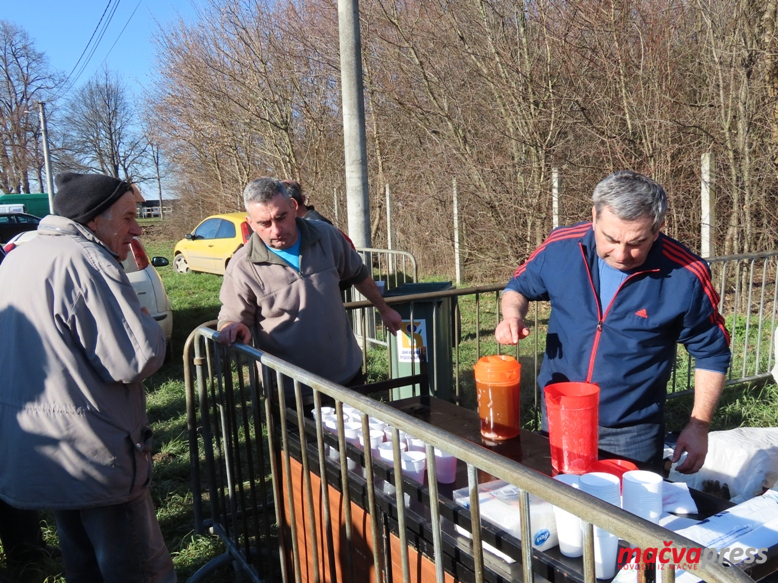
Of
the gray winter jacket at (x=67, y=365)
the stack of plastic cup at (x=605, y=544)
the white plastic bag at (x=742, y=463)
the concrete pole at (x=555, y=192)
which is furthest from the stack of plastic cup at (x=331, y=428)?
the concrete pole at (x=555, y=192)

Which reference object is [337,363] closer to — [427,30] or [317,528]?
[317,528]

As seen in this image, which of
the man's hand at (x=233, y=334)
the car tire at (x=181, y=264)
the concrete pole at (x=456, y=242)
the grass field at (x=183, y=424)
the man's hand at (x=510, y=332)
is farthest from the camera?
the car tire at (x=181, y=264)

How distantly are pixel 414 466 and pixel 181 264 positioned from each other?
50.8 ft

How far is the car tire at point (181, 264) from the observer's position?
1625 cm

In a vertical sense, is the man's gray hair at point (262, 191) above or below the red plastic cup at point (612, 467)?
above

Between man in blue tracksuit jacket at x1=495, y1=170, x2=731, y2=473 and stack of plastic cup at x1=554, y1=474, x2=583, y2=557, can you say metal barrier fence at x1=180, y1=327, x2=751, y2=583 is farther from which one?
man in blue tracksuit jacket at x1=495, y1=170, x2=731, y2=473

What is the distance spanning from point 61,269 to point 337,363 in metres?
1.45

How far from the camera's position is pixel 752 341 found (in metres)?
6.48

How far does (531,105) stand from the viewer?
8.95m

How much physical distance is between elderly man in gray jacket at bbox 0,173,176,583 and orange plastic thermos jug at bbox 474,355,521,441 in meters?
1.13

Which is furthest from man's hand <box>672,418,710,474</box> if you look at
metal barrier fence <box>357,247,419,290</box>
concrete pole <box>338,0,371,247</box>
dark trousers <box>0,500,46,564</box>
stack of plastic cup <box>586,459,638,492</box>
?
concrete pole <box>338,0,371,247</box>

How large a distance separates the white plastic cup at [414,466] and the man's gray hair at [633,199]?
1.05 metres

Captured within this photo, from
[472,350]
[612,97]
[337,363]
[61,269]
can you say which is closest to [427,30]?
[612,97]

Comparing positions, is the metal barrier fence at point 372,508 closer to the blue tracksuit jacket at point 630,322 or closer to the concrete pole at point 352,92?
the blue tracksuit jacket at point 630,322
